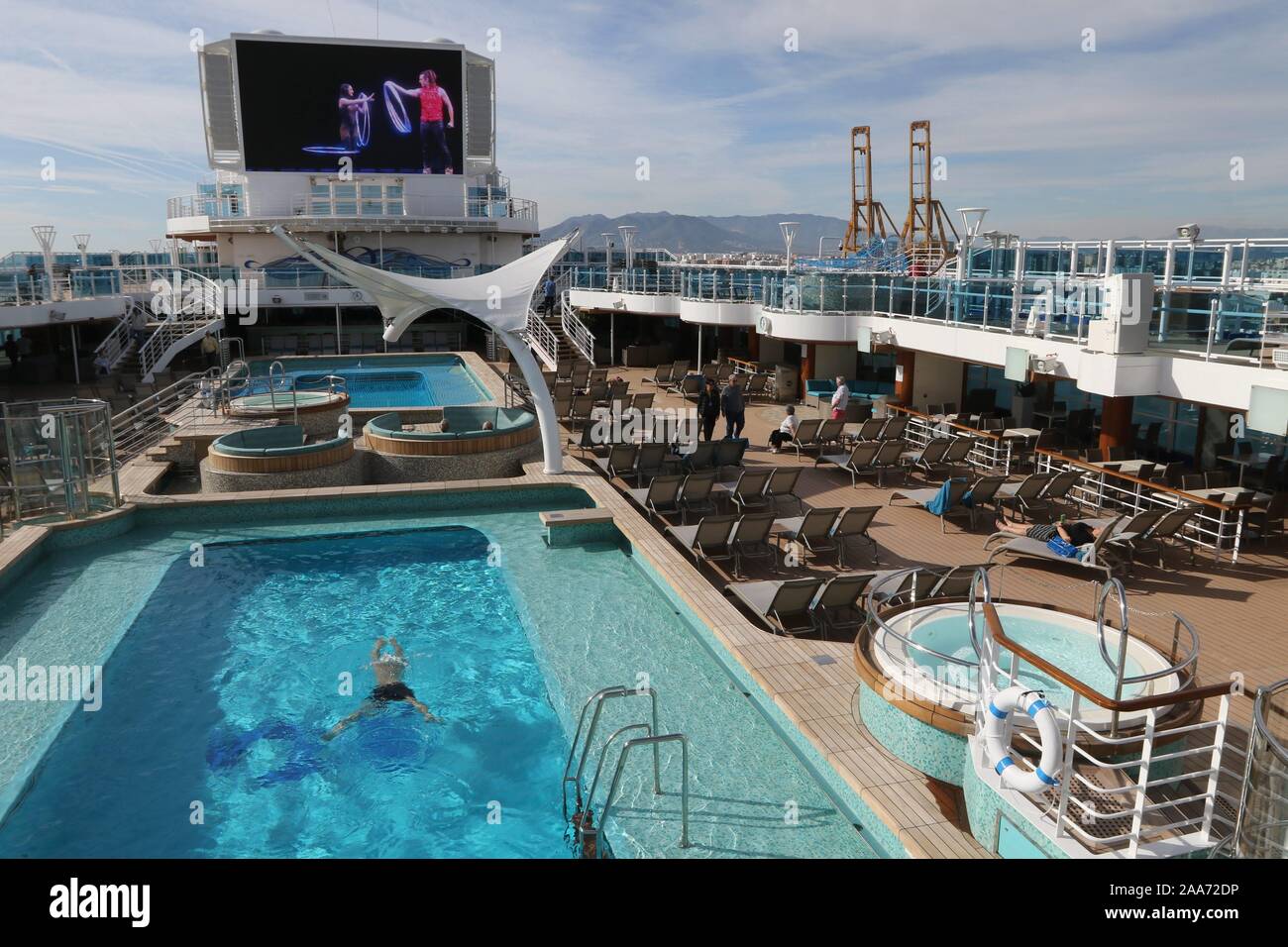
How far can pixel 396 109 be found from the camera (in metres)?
32.6

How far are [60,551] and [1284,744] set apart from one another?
1028 cm

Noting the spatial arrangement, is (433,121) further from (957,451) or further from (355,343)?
(957,451)

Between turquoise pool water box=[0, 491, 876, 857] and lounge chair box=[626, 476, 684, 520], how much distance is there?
89 centimetres

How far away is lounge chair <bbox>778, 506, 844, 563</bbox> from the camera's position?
8680mm

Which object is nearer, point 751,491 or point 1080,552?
point 1080,552

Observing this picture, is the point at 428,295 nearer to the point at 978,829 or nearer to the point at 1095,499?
the point at 1095,499

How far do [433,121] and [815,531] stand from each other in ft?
95.2

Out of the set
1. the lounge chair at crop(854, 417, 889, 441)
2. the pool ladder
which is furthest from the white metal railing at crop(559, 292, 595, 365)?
the pool ladder

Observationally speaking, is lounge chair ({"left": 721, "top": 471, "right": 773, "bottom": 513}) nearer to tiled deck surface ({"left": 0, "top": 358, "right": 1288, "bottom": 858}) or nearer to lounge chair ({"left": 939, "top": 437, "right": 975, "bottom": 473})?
tiled deck surface ({"left": 0, "top": 358, "right": 1288, "bottom": 858})

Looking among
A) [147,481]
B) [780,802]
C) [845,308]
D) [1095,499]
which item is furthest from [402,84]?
[780,802]

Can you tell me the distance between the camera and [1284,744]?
287 cm

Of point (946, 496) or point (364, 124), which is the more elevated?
point (364, 124)

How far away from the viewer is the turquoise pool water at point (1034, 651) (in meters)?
4.98

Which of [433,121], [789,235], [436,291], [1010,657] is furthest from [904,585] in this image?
[433,121]
